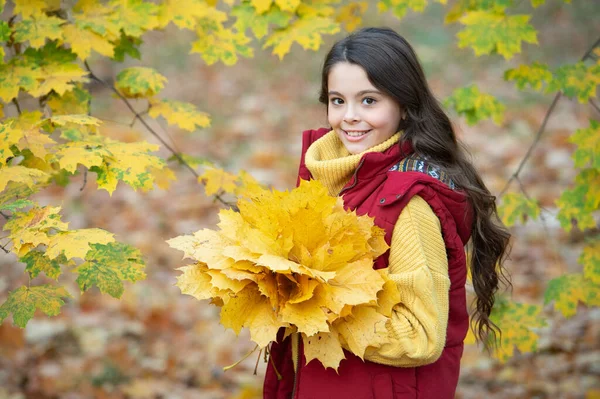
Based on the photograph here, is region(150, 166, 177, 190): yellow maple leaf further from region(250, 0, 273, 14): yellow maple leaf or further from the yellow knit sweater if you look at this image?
the yellow knit sweater

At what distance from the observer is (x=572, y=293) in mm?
3316

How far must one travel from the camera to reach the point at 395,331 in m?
1.92

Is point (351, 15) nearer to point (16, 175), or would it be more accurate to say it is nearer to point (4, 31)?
point (4, 31)

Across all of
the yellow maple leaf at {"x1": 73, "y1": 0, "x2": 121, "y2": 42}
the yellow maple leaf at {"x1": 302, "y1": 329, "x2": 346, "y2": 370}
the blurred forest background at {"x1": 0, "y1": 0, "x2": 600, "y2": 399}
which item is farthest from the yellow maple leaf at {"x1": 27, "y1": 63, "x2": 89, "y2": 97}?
the yellow maple leaf at {"x1": 302, "y1": 329, "x2": 346, "y2": 370}

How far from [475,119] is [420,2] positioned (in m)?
0.69

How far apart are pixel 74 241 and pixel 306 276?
2.57ft

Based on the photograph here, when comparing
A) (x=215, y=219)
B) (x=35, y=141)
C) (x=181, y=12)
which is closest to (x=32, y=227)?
(x=35, y=141)

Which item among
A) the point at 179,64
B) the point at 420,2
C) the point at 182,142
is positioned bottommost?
the point at 420,2

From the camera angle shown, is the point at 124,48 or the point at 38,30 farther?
the point at 124,48

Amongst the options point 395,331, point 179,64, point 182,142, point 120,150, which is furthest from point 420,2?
point 179,64

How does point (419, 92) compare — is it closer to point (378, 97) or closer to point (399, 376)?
point (378, 97)

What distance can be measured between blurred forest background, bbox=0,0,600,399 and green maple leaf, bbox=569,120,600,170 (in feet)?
0.99

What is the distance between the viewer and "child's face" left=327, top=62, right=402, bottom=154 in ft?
7.29

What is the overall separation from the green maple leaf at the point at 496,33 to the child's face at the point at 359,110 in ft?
3.42
